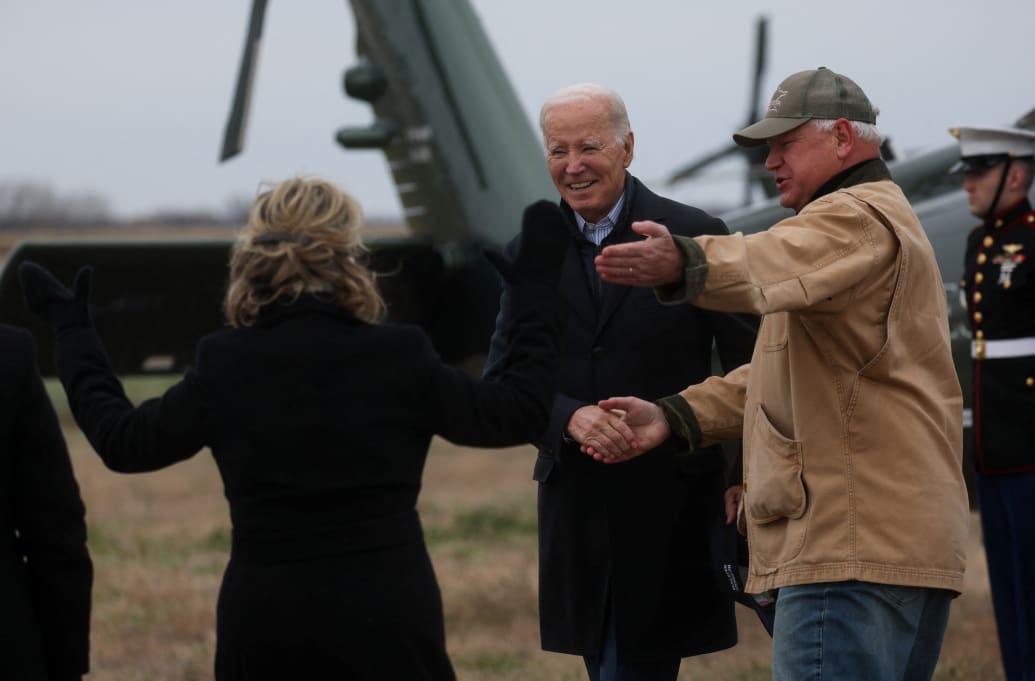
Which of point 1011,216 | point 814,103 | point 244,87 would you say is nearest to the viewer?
point 814,103

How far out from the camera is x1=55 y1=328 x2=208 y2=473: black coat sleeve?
250 cm

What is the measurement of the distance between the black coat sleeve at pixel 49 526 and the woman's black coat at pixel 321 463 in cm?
21

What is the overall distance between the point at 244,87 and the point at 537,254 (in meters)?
8.85

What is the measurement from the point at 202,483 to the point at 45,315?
452 inches

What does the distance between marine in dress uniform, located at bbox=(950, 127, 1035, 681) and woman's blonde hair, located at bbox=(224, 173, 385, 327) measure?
2.56m

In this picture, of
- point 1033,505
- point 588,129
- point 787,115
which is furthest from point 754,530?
point 1033,505

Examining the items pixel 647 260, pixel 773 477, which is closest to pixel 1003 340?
pixel 773 477

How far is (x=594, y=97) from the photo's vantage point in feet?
11.3

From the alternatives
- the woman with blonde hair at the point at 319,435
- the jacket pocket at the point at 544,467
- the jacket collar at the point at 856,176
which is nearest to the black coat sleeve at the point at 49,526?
the woman with blonde hair at the point at 319,435

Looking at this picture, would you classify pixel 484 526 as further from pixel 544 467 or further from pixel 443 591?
pixel 544 467

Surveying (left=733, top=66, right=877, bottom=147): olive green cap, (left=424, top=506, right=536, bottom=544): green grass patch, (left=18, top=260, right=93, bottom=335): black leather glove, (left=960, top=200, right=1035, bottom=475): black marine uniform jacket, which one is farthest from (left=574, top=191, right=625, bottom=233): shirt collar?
(left=424, top=506, right=536, bottom=544): green grass patch

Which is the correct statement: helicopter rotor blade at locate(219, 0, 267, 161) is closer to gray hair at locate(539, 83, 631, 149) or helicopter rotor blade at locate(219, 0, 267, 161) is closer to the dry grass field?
the dry grass field

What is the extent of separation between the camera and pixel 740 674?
18.2 feet

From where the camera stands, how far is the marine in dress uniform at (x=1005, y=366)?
4336mm
